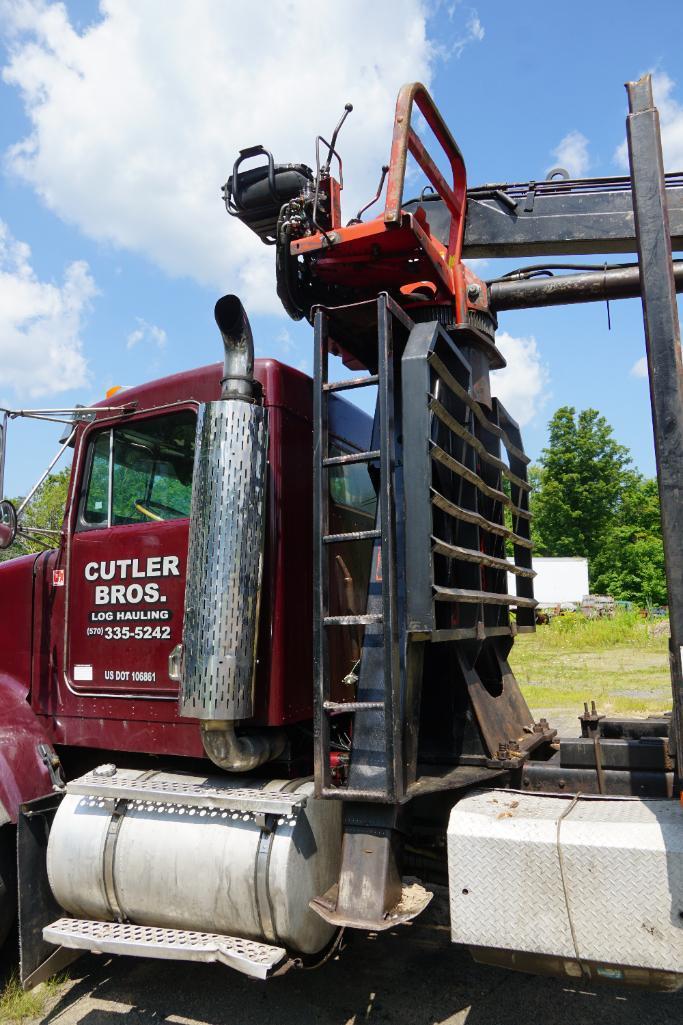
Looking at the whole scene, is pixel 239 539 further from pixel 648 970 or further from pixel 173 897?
pixel 648 970

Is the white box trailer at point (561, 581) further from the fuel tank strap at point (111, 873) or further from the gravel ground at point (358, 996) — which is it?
the fuel tank strap at point (111, 873)

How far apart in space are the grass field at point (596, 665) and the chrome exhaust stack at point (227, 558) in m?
7.08

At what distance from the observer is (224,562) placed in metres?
3.29

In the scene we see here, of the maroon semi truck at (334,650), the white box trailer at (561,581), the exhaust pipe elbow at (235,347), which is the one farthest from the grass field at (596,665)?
the white box trailer at (561,581)

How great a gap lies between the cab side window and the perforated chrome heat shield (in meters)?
0.52

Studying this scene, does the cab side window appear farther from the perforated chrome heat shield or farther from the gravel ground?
the gravel ground

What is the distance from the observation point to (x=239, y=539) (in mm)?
3324

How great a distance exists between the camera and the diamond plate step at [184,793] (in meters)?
3.19

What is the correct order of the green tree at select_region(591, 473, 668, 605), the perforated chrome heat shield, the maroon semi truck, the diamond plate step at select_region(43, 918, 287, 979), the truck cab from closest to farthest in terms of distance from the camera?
the maroon semi truck → the diamond plate step at select_region(43, 918, 287, 979) → the perforated chrome heat shield → the truck cab → the green tree at select_region(591, 473, 668, 605)

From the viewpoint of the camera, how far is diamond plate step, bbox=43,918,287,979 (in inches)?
117

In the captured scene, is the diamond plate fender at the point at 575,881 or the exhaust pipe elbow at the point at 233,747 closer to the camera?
the diamond plate fender at the point at 575,881

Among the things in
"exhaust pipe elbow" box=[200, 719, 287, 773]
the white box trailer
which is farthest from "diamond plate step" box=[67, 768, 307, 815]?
the white box trailer

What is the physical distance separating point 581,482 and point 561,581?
30.1 feet

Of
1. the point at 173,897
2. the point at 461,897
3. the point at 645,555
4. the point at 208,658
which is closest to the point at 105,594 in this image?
the point at 208,658
